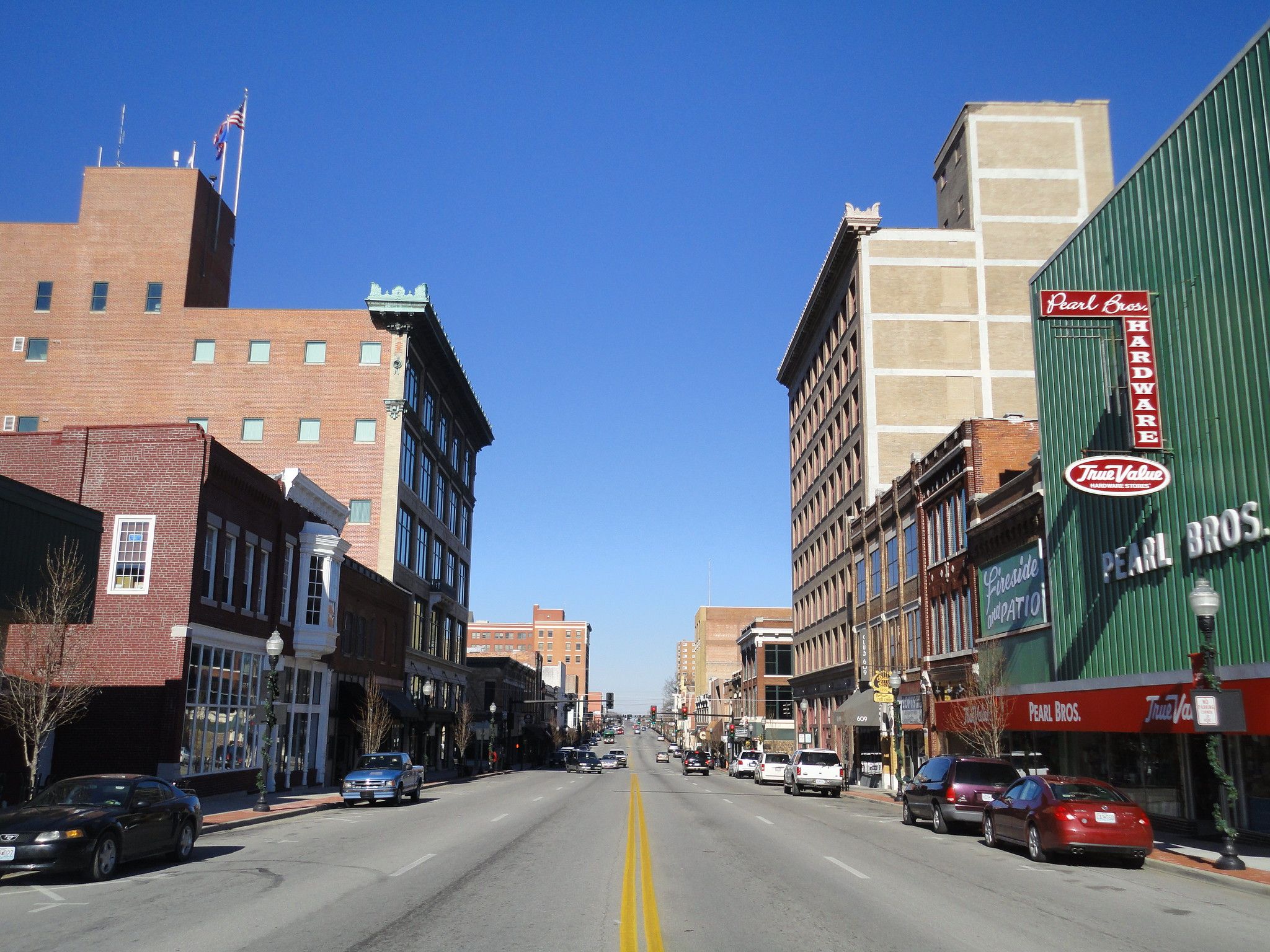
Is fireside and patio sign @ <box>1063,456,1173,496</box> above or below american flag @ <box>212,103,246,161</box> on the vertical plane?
below

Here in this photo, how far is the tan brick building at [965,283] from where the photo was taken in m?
58.4

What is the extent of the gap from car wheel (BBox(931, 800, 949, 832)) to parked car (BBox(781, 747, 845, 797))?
1845 cm

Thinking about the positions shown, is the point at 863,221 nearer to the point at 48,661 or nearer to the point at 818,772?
the point at 818,772

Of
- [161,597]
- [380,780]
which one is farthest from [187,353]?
[380,780]

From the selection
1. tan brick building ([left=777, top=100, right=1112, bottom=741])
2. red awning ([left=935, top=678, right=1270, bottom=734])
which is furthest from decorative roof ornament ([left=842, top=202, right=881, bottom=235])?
red awning ([left=935, top=678, right=1270, bottom=734])

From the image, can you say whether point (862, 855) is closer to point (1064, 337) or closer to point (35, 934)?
point (35, 934)

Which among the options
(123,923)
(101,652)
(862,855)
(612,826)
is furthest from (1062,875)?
(101,652)

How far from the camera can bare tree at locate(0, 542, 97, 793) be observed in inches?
876

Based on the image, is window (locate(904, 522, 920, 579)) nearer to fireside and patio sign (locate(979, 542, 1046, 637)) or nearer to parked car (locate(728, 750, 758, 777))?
fireside and patio sign (locate(979, 542, 1046, 637))

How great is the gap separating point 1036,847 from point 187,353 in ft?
168

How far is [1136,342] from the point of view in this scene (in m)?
A: 23.5

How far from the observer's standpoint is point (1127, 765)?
26688 mm

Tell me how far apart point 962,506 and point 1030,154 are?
2899cm

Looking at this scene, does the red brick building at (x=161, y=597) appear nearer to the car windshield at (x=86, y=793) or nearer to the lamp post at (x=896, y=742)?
the car windshield at (x=86, y=793)
